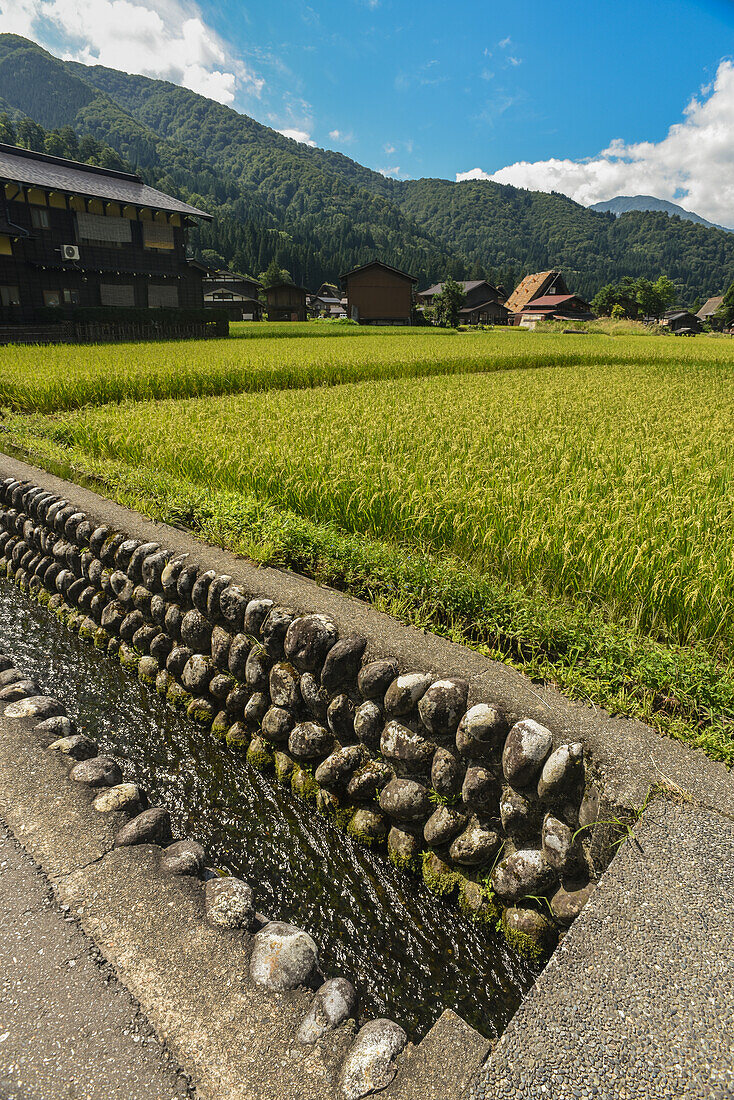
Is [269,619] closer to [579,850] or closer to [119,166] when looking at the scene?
[579,850]

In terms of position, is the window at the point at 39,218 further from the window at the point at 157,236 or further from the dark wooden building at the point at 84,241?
the window at the point at 157,236

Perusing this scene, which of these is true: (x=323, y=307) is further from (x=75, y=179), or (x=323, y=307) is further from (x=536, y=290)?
(x=75, y=179)

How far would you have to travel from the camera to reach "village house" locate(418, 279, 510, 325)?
65.6 metres

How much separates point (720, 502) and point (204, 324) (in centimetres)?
2851

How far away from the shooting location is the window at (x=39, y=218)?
83.9 ft

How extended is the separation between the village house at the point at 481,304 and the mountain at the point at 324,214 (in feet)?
79.2

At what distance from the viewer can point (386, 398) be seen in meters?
9.44

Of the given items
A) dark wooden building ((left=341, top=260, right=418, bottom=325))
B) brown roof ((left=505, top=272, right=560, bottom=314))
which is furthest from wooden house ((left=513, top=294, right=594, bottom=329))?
dark wooden building ((left=341, top=260, right=418, bottom=325))

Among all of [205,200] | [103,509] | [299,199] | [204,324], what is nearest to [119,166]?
[205,200]

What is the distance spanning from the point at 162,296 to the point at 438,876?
112 feet

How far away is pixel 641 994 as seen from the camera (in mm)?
1425

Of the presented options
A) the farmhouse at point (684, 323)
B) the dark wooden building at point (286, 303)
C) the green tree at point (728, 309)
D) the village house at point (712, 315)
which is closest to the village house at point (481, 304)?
the dark wooden building at point (286, 303)

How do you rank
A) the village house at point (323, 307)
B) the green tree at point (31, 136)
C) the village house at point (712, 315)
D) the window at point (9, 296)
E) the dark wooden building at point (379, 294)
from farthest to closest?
the green tree at point (31, 136) → the village house at point (323, 307) → the village house at point (712, 315) → the dark wooden building at point (379, 294) → the window at point (9, 296)

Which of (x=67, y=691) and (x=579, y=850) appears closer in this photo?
(x=579, y=850)
